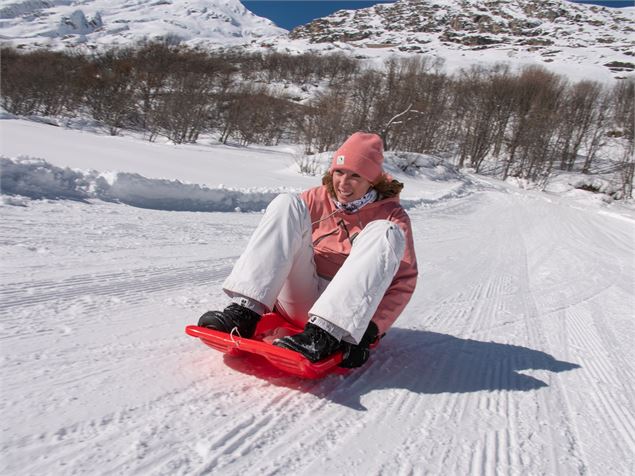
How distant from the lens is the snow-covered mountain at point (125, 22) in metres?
58.3

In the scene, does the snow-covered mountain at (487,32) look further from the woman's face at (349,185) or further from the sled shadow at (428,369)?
the woman's face at (349,185)

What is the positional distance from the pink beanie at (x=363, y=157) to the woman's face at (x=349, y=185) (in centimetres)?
3

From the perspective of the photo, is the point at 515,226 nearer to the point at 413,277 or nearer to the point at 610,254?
the point at 610,254

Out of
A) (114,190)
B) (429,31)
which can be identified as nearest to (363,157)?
(114,190)

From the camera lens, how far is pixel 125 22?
69.6 meters

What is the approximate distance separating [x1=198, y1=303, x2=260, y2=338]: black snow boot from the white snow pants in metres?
0.06

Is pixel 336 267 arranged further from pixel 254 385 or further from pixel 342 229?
pixel 254 385

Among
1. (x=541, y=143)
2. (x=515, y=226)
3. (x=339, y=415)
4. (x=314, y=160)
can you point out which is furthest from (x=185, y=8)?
(x=339, y=415)

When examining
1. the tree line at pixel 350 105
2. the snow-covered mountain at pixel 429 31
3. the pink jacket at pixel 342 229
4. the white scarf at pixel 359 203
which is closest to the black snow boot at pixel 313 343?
the pink jacket at pixel 342 229

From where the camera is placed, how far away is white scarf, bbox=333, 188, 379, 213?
6.28ft

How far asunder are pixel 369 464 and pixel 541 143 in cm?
3470

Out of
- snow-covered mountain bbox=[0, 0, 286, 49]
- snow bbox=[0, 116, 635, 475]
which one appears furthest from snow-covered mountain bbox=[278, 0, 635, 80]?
snow bbox=[0, 116, 635, 475]

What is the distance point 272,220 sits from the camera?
1.63 m

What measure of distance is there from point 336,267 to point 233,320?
0.57 meters
